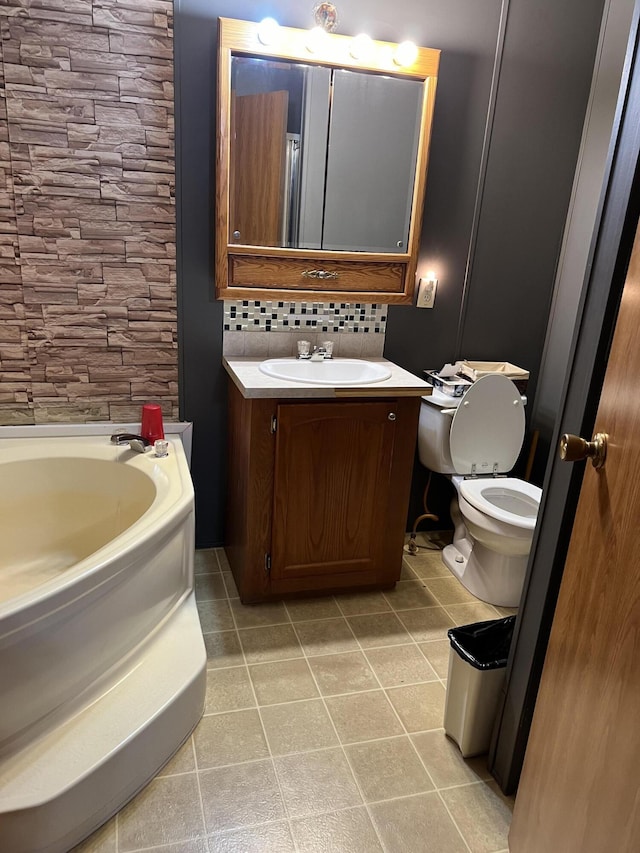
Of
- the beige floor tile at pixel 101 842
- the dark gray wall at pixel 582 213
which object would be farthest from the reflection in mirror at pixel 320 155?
the beige floor tile at pixel 101 842

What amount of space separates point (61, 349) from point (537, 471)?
223cm

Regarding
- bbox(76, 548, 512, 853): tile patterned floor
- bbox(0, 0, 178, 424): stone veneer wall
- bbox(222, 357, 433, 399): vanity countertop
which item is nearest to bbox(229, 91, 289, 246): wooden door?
bbox(0, 0, 178, 424): stone veneer wall

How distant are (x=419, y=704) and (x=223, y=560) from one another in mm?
1080

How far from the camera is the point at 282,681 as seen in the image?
2008mm

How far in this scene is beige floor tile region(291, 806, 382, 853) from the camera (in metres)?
1.47

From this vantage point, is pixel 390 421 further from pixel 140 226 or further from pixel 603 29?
pixel 603 29

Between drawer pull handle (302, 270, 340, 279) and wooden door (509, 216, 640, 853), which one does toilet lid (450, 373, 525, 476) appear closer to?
drawer pull handle (302, 270, 340, 279)

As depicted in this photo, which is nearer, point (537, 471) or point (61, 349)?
point (61, 349)

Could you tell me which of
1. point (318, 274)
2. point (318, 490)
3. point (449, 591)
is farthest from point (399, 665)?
point (318, 274)

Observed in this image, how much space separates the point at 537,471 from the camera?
3.03 m

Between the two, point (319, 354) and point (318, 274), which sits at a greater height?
point (318, 274)

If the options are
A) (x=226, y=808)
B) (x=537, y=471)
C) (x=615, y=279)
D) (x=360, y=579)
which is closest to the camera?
(x=615, y=279)

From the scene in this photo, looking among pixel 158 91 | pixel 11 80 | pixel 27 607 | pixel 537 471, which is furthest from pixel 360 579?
pixel 11 80

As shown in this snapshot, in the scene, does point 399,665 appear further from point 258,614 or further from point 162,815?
point 162,815
